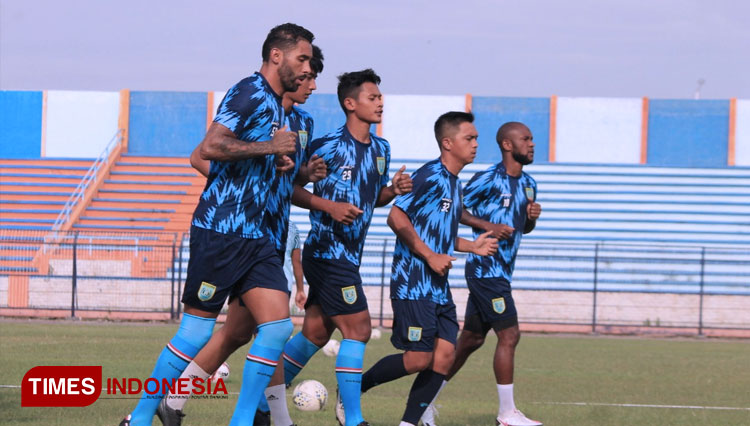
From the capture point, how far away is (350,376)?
7285 mm

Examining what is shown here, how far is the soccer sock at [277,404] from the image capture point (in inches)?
271

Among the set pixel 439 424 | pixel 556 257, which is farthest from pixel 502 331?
pixel 556 257

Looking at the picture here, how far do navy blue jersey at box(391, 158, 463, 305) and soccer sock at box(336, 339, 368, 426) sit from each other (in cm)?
50

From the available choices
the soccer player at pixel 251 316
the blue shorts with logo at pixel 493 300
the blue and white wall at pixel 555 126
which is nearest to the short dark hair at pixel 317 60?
the soccer player at pixel 251 316

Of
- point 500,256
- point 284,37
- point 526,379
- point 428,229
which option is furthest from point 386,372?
point 526,379

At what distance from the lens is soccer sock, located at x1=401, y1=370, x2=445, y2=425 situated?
7459 mm

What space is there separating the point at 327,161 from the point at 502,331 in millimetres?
2297

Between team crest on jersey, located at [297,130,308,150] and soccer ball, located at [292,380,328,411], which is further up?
team crest on jersey, located at [297,130,308,150]

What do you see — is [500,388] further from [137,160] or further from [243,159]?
[137,160]

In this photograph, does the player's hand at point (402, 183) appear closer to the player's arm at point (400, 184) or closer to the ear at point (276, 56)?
the player's arm at point (400, 184)

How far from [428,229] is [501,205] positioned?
1.57 m

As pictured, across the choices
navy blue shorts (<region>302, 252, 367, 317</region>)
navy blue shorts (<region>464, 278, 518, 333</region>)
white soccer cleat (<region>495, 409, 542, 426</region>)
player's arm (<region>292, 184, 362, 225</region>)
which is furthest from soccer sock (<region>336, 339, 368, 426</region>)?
navy blue shorts (<region>464, 278, 518, 333</region>)

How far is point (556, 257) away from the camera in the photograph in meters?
23.8

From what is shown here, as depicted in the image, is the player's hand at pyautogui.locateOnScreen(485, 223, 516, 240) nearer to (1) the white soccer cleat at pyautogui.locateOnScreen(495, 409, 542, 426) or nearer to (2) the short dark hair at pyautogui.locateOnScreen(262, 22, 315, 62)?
(1) the white soccer cleat at pyautogui.locateOnScreen(495, 409, 542, 426)
